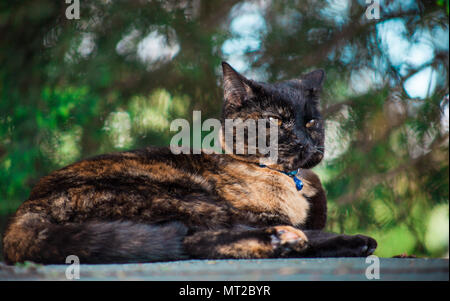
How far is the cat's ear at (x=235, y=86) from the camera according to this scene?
5.73ft

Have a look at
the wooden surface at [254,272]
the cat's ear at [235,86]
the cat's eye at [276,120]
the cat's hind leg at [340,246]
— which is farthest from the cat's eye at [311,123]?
the wooden surface at [254,272]

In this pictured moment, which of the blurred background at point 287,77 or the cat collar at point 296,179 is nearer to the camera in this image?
the cat collar at point 296,179

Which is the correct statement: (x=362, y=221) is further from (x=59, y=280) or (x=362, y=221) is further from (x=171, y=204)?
(x=59, y=280)

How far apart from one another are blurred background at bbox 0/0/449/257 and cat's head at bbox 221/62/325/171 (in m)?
0.70

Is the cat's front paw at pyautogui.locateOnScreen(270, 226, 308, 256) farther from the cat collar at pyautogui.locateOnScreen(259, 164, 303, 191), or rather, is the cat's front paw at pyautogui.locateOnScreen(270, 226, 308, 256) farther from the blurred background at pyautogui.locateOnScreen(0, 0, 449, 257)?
the blurred background at pyautogui.locateOnScreen(0, 0, 449, 257)

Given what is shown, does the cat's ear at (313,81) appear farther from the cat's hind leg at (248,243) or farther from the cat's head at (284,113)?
the cat's hind leg at (248,243)

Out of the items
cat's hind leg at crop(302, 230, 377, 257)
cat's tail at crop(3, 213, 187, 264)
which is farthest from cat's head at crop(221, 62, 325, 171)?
cat's tail at crop(3, 213, 187, 264)

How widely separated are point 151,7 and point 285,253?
1913 millimetres

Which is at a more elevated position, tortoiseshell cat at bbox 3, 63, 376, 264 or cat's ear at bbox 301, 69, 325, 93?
cat's ear at bbox 301, 69, 325, 93

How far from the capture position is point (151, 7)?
2428 mm

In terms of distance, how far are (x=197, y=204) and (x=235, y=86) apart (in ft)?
2.17

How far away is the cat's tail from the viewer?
1146mm

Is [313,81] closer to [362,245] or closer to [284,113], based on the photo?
[284,113]

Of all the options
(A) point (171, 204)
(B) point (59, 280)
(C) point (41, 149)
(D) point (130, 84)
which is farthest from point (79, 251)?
(D) point (130, 84)
